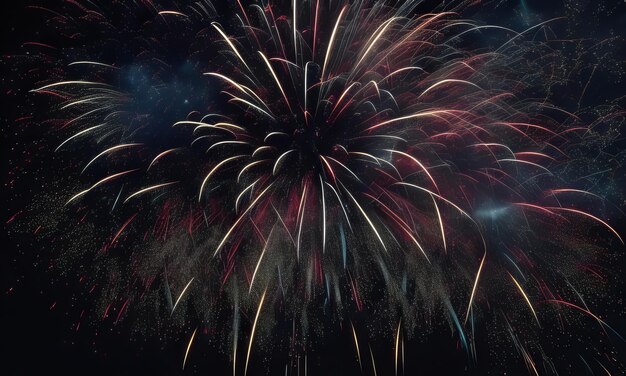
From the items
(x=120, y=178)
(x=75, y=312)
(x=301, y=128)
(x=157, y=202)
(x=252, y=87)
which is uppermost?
(x=252, y=87)

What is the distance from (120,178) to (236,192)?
267 centimetres

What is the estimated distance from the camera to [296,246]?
22.1 feet

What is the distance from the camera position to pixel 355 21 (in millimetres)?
6520

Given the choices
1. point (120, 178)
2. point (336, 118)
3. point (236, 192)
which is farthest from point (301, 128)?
point (120, 178)

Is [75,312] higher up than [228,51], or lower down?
lower down

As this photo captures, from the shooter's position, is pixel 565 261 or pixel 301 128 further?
pixel 565 261

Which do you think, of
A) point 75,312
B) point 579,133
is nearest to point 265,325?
point 75,312

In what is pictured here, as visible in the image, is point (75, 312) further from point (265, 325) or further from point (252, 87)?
point (252, 87)

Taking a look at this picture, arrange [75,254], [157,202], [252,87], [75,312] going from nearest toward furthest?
[252,87] → [157,202] → [75,254] → [75,312]

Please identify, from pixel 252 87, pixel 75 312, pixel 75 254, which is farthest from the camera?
pixel 75 312

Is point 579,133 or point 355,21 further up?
point 355,21

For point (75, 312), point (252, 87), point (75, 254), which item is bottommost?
point (75, 312)

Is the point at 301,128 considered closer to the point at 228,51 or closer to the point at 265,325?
the point at 228,51

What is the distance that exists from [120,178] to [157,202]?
3.17 feet
